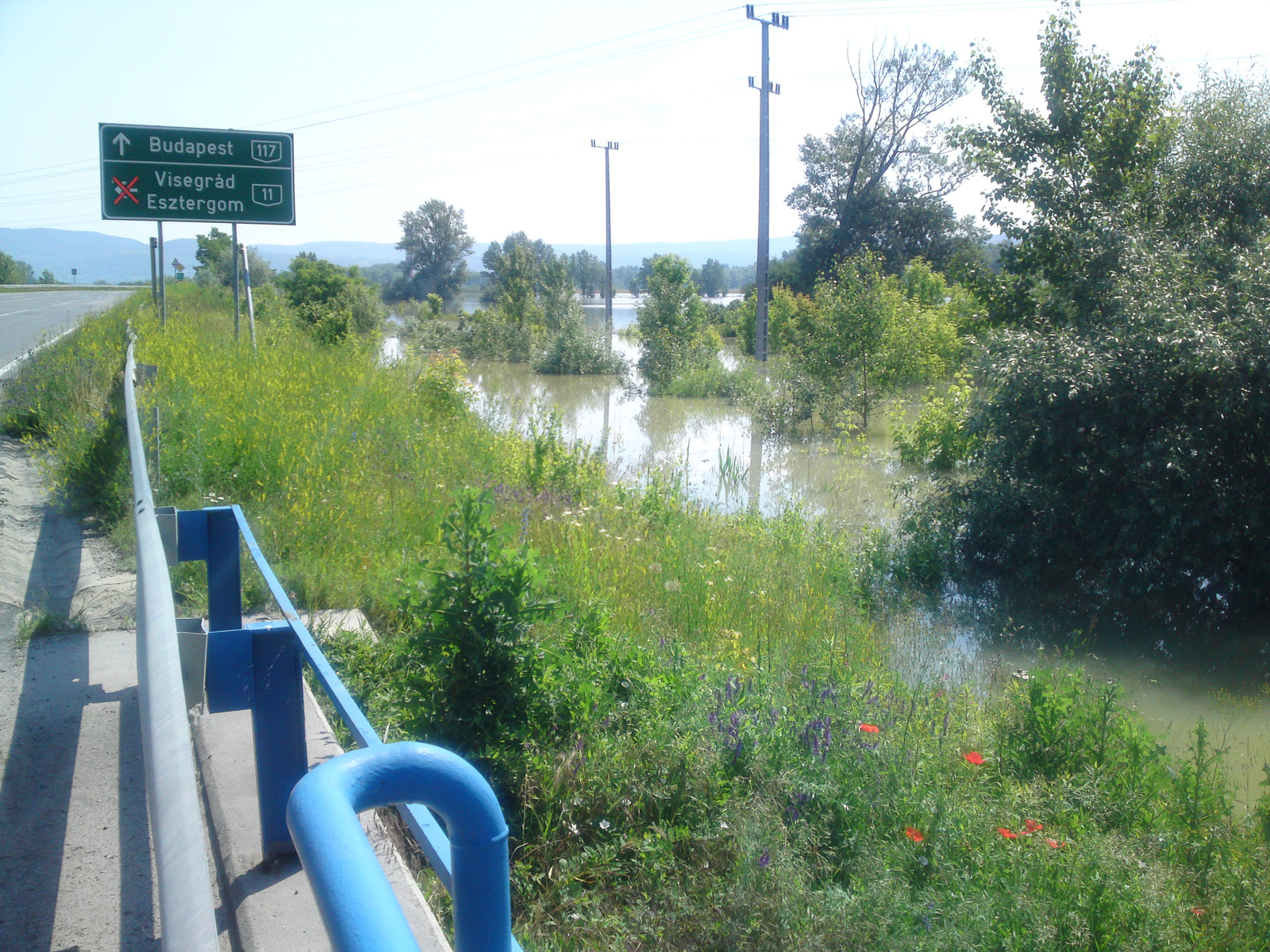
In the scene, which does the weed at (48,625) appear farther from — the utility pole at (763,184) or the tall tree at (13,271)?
the tall tree at (13,271)

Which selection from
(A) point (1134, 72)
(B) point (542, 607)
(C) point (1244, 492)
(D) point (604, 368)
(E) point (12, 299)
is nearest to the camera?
(B) point (542, 607)

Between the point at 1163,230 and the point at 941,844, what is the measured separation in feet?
33.0

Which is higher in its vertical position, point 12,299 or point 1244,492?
point 12,299

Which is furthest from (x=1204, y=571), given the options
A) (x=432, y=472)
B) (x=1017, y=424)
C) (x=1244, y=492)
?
(x=432, y=472)

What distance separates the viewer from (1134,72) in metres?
12.0

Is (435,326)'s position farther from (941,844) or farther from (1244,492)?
(941,844)

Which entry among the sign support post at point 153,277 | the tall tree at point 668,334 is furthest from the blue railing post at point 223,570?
the tall tree at point 668,334

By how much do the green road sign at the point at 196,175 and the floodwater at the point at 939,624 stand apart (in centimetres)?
478

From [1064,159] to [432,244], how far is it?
10356cm

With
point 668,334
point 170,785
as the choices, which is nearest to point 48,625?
point 170,785

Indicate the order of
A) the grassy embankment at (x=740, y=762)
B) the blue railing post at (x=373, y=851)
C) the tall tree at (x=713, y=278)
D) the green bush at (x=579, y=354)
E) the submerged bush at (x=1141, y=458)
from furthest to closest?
1. the tall tree at (x=713, y=278)
2. the green bush at (x=579, y=354)
3. the submerged bush at (x=1141, y=458)
4. the grassy embankment at (x=740, y=762)
5. the blue railing post at (x=373, y=851)

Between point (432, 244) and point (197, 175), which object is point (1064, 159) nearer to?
point (197, 175)

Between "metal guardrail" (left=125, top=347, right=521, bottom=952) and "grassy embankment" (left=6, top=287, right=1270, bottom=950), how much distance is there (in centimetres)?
A: 92

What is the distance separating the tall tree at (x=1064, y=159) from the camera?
1131 cm
